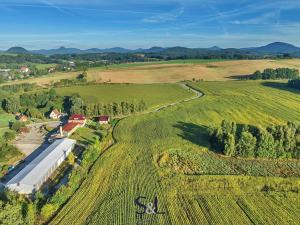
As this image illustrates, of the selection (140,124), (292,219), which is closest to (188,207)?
(292,219)

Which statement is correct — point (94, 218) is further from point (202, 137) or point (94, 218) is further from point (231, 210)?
point (202, 137)

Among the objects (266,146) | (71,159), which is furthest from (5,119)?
(266,146)

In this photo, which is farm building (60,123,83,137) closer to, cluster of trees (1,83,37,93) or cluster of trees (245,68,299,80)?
cluster of trees (1,83,37,93)

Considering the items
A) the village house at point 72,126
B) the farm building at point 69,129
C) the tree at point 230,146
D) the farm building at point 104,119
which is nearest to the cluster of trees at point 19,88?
the village house at point 72,126

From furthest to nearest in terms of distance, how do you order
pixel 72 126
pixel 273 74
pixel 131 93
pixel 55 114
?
pixel 273 74 → pixel 131 93 → pixel 55 114 → pixel 72 126

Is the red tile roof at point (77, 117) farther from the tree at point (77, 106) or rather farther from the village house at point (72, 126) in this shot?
the tree at point (77, 106)

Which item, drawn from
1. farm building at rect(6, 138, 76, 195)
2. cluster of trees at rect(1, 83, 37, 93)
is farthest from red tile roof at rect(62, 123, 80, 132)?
cluster of trees at rect(1, 83, 37, 93)

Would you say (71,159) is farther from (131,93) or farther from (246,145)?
(131,93)
